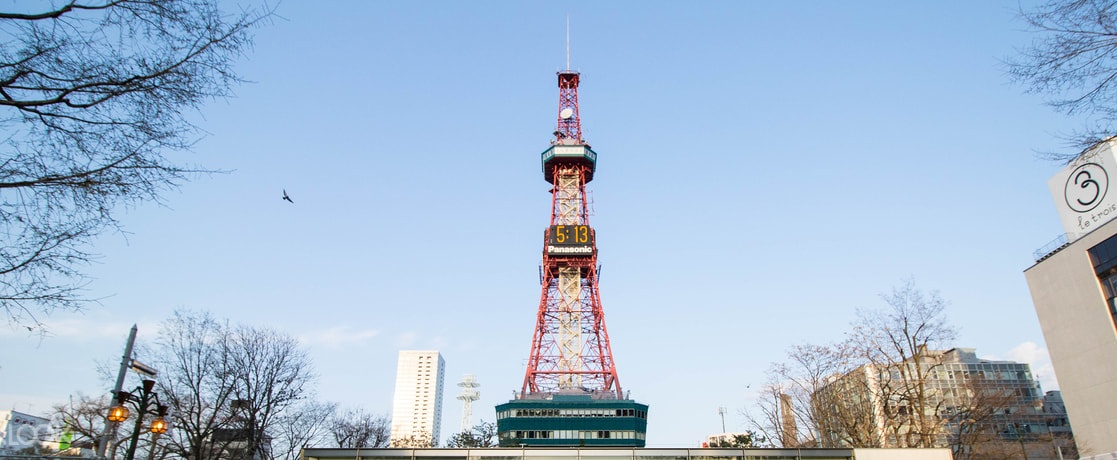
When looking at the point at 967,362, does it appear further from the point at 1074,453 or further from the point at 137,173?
the point at 137,173

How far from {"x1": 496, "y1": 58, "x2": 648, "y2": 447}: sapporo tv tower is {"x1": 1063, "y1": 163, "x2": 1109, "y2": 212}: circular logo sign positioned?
146 feet

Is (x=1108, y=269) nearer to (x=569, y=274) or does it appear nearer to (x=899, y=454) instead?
(x=899, y=454)

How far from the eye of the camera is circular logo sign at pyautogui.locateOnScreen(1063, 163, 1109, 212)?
42500 mm

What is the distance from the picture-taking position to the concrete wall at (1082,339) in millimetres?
41259

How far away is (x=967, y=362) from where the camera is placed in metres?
83.2

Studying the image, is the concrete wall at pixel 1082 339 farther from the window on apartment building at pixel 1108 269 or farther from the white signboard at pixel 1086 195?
the white signboard at pixel 1086 195

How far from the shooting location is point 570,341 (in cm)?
8000

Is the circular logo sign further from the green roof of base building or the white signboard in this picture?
the green roof of base building

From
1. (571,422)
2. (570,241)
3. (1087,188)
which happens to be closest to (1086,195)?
(1087,188)

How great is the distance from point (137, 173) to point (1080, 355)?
179 ft

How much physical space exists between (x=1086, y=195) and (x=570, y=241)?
5234 centimetres

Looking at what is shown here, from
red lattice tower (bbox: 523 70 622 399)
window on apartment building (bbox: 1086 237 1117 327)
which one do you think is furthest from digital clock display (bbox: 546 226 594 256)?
window on apartment building (bbox: 1086 237 1117 327)

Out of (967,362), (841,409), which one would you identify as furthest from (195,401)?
(967,362)

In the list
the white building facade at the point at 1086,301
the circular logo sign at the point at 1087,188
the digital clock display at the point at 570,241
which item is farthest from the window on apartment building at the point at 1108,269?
the digital clock display at the point at 570,241
